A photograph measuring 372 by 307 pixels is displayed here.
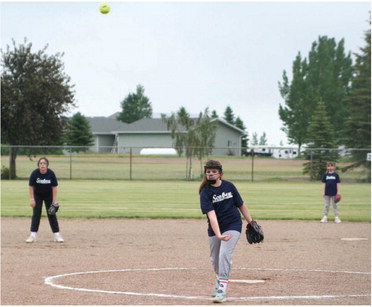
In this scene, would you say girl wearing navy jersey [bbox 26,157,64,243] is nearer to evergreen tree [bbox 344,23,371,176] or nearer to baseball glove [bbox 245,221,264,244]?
baseball glove [bbox 245,221,264,244]

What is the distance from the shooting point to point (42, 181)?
583 inches

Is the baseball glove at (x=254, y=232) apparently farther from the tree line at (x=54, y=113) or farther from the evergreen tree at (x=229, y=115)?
the evergreen tree at (x=229, y=115)

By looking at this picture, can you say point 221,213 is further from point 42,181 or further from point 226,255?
point 42,181

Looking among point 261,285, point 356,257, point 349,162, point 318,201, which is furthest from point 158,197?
point 349,162

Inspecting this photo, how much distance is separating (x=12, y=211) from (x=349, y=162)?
33996 millimetres

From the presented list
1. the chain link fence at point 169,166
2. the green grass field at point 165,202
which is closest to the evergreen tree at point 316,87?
the chain link fence at point 169,166

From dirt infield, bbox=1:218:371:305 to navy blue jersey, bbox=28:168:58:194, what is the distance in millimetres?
1133

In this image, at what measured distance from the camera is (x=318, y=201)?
27.8 meters

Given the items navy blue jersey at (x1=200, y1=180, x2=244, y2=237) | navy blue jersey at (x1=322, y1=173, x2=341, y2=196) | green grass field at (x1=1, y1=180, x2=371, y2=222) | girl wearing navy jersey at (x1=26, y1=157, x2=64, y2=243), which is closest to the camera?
navy blue jersey at (x1=200, y1=180, x2=244, y2=237)

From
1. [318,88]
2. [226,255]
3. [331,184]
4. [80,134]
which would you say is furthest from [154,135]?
[226,255]

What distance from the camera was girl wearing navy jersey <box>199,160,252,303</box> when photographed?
8.79 meters

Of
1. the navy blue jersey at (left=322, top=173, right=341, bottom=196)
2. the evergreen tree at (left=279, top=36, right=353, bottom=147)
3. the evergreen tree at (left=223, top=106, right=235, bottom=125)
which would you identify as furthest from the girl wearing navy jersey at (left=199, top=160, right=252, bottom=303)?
the evergreen tree at (left=223, top=106, right=235, bottom=125)

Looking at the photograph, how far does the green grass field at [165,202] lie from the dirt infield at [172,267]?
3526 mm

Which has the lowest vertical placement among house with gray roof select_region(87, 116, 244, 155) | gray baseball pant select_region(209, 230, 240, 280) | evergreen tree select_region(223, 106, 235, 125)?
gray baseball pant select_region(209, 230, 240, 280)
